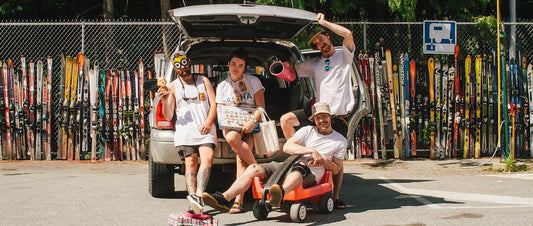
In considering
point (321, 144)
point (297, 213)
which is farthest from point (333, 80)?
point (297, 213)

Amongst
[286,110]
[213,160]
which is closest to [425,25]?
[286,110]

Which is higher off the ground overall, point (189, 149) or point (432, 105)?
point (432, 105)

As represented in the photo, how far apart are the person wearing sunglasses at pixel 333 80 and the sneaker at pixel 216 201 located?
1.11 m

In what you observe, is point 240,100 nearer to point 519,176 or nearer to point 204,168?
point 204,168

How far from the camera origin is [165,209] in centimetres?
616

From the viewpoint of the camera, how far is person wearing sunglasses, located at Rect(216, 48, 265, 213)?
5.95m

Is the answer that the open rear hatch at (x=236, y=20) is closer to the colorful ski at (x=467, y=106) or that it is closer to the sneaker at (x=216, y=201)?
the sneaker at (x=216, y=201)

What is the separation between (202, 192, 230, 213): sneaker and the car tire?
59.0 inches

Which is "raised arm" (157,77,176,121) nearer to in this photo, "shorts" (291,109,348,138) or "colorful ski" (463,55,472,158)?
"shorts" (291,109,348,138)

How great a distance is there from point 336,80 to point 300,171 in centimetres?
117

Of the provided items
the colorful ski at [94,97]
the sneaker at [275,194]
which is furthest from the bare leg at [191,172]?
the colorful ski at [94,97]

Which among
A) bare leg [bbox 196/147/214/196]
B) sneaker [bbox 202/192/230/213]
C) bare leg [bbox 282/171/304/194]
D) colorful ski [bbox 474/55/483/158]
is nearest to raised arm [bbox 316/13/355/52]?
bare leg [bbox 282/171/304/194]

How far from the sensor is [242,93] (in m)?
6.24

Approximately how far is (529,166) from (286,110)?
188 inches
